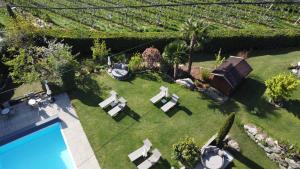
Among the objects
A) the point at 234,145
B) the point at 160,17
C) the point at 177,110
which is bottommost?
the point at 234,145

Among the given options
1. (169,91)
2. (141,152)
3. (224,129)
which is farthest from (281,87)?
(141,152)

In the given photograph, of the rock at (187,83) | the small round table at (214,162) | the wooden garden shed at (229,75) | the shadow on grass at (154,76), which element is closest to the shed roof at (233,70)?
the wooden garden shed at (229,75)

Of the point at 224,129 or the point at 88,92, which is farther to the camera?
the point at 88,92

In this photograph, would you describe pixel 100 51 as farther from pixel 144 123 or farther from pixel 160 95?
pixel 144 123

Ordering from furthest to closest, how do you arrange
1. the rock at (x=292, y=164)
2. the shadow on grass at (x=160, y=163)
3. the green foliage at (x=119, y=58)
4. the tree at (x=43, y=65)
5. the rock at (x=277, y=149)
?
the green foliage at (x=119, y=58) < the tree at (x=43, y=65) < the rock at (x=277, y=149) < the shadow on grass at (x=160, y=163) < the rock at (x=292, y=164)

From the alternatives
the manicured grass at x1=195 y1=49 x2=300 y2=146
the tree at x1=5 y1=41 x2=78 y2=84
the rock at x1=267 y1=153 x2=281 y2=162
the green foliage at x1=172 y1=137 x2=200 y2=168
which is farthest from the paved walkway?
the rock at x1=267 y1=153 x2=281 y2=162

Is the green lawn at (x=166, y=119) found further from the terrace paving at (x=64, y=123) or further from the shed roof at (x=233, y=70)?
the shed roof at (x=233, y=70)
